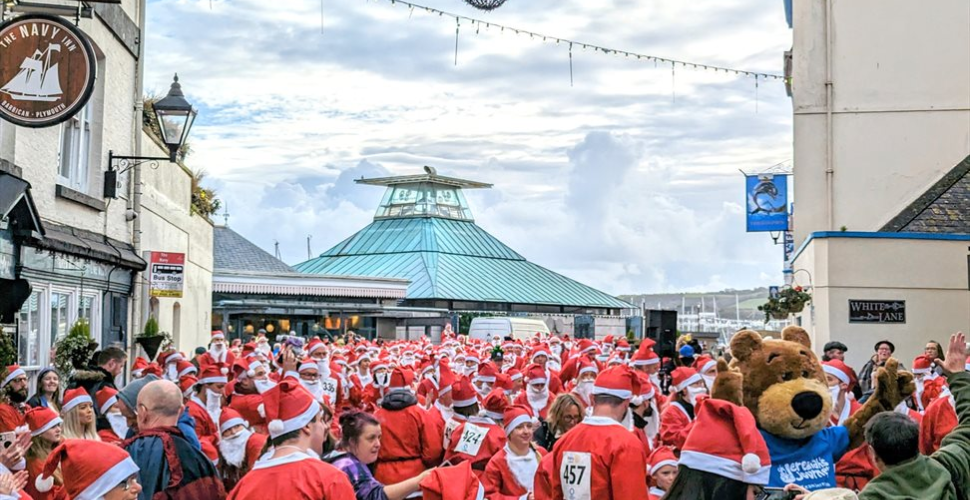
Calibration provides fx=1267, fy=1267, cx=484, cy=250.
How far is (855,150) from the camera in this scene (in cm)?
2908

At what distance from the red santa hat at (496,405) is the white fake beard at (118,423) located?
278 centimetres

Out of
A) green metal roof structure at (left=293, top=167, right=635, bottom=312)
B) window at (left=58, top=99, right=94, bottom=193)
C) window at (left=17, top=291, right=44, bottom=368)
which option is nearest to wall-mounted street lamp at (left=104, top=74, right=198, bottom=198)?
window at (left=58, top=99, right=94, bottom=193)

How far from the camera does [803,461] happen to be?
6.48 meters

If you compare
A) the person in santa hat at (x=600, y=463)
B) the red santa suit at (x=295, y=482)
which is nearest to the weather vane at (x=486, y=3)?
the person in santa hat at (x=600, y=463)

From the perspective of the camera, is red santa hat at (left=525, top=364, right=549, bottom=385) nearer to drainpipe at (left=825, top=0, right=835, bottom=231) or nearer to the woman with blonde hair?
the woman with blonde hair

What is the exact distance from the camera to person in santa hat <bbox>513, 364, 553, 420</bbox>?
12484 mm

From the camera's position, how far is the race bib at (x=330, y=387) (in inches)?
549

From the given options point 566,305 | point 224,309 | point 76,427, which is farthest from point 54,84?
point 566,305

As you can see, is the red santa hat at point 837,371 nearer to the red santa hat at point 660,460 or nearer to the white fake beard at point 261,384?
the red santa hat at point 660,460

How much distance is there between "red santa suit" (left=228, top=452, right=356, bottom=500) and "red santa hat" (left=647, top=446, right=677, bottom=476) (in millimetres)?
3252

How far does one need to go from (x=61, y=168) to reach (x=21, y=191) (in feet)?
12.2

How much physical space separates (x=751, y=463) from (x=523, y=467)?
2.86 metres

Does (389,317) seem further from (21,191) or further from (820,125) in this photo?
(21,191)

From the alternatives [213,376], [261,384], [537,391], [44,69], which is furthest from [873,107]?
[44,69]
